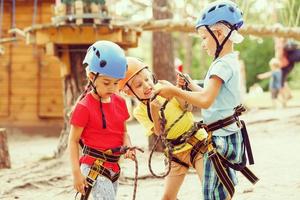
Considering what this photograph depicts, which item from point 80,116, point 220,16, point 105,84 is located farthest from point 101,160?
point 220,16

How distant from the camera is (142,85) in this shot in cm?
444

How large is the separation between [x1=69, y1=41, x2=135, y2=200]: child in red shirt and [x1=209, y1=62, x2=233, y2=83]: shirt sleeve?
57 centimetres

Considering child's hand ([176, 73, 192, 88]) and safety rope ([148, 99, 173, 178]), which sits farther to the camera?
child's hand ([176, 73, 192, 88])

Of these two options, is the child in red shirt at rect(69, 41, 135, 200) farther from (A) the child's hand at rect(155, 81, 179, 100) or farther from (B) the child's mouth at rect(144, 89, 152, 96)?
(A) the child's hand at rect(155, 81, 179, 100)

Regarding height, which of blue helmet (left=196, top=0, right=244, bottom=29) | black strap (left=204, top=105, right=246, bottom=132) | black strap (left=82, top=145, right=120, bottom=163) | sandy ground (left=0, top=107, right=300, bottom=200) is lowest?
sandy ground (left=0, top=107, right=300, bottom=200)

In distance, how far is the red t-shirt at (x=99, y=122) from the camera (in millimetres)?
4191

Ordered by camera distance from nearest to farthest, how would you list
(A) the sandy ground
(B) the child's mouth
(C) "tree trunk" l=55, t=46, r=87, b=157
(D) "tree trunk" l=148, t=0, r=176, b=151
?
1. (B) the child's mouth
2. (A) the sandy ground
3. (C) "tree trunk" l=55, t=46, r=87, b=157
4. (D) "tree trunk" l=148, t=0, r=176, b=151

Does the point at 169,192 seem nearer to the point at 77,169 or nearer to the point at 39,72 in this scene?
the point at 77,169

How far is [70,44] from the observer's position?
8734mm

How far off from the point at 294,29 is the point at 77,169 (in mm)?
8958

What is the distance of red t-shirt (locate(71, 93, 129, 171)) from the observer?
4.19 metres

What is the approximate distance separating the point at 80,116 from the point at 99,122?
0.13m

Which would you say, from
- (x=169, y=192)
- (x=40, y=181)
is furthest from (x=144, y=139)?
(x=169, y=192)

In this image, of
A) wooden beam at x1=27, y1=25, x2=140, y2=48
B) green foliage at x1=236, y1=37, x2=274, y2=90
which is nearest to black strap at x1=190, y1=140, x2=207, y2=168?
wooden beam at x1=27, y1=25, x2=140, y2=48
